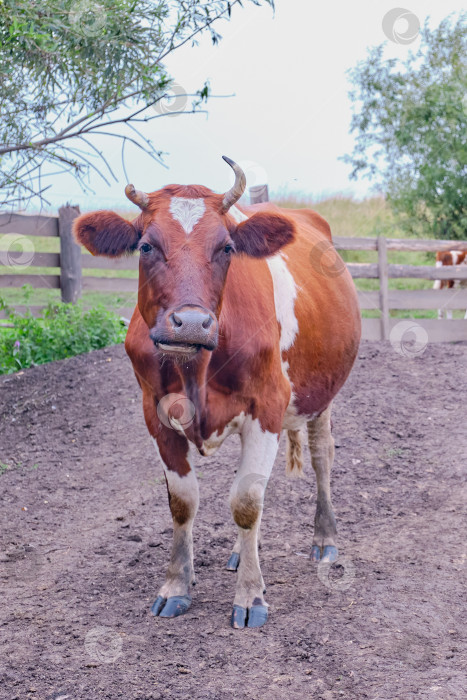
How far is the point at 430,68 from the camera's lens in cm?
1571

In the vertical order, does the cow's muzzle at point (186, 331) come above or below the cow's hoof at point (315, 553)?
above

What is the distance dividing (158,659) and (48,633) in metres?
0.63

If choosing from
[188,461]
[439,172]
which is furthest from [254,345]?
[439,172]

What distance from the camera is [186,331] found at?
113 inches

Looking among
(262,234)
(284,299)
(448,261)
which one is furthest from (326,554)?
(448,261)

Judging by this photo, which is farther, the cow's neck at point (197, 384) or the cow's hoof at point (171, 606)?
the cow's hoof at point (171, 606)

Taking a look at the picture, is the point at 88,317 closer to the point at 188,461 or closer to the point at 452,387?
the point at 452,387

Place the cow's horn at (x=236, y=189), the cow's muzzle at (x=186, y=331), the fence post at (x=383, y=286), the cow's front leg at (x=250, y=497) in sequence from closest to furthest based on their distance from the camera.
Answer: the cow's muzzle at (x=186, y=331), the cow's horn at (x=236, y=189), the cow's front leg at (x=250, y=497), the fence post at (x=383, y=286)

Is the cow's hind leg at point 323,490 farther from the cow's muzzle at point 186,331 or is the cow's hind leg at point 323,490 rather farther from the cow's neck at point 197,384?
the cow's muzzle at point 186,331
